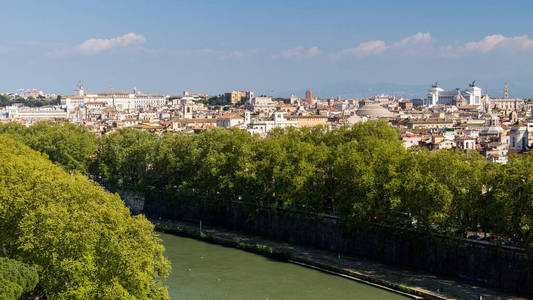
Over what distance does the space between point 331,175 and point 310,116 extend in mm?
63510

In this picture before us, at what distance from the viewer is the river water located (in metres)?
19.2

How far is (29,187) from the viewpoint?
60.2 ft

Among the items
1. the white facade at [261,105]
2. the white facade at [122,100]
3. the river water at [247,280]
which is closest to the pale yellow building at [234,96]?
the white facade at [261,105]

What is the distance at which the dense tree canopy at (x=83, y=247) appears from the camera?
14.1 metres

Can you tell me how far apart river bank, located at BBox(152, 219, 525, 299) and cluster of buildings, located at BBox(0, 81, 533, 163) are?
11.2m

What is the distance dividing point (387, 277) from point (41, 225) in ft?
35.1

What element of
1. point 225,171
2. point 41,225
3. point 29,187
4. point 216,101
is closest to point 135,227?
point 41,225

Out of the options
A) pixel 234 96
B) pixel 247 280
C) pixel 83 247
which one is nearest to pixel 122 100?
pixel 234 96

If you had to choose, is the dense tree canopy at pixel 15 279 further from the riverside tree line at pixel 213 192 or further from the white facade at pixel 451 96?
the white facade at pixel 451 96

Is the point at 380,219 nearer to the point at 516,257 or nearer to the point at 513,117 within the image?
the point at 516,257

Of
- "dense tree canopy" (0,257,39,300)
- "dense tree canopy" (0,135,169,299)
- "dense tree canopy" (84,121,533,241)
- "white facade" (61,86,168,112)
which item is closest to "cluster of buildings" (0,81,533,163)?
"white facade" (61,86,168,112)

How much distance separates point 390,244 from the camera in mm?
21938

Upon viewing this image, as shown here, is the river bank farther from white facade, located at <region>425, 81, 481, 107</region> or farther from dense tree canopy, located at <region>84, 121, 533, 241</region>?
white facade, located at <region>425, 81, 481, 107</region>

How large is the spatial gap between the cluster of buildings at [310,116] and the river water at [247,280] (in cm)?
1385
